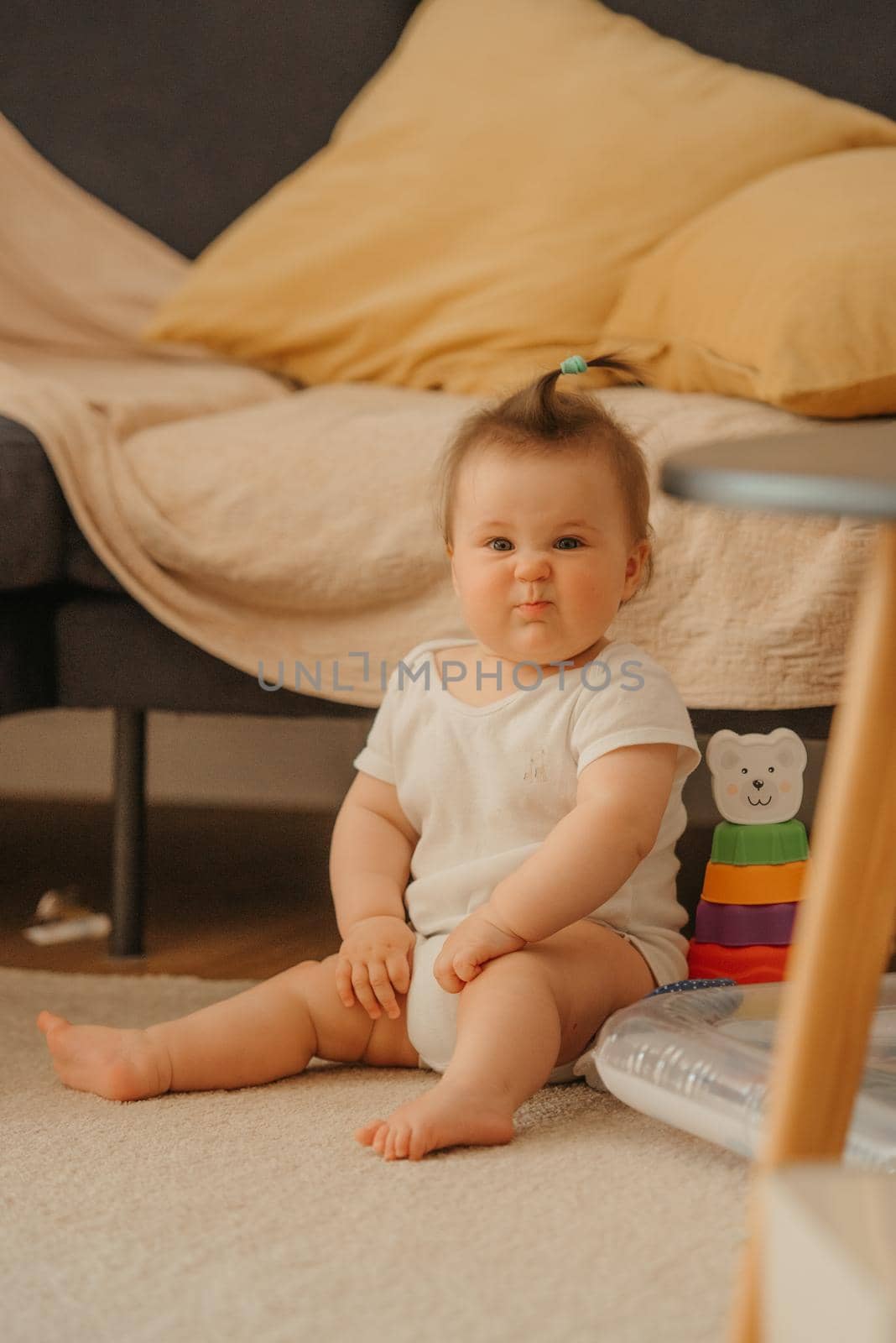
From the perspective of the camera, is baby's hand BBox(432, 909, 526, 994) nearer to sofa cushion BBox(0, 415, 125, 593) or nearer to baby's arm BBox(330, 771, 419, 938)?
baby's arm BBox(330, 771, 419, 938)

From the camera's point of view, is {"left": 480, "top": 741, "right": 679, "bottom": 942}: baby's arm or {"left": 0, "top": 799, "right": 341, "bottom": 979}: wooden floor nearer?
{"left": 480, "top": 741, "right": 679, "bottom": 942}: baby's arm

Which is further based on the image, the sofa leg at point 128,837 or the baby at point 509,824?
the sofa leg at point 128,837

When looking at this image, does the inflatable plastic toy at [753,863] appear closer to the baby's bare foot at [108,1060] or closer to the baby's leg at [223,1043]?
the baby's leg at [223,1043]

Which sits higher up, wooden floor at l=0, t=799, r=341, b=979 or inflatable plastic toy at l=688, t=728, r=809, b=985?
inflatable plastic toy at l=688, t=728, r=809, b=985

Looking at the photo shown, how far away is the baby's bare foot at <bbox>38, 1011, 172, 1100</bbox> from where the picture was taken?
3.36 feet

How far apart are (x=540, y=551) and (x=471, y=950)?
0.91ft

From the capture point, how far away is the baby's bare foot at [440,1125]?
91cm

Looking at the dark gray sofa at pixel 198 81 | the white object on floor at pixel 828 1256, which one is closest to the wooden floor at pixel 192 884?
the dark gray sofa at pixel 198 81

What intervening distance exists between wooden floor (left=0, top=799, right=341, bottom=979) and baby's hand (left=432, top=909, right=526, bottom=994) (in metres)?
0.38

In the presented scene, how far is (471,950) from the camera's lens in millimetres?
1008

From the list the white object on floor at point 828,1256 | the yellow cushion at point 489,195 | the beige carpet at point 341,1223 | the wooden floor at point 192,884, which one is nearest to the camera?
the white object on floor at point 828,1256

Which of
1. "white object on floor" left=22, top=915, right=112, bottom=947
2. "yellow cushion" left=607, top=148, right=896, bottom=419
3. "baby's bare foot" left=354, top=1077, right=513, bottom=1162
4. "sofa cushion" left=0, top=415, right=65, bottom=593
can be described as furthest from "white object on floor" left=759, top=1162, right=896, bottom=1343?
"white object on floor" left=22, top=915, right=112, bottom=947

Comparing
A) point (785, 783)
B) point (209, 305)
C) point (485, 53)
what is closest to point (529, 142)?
point (485, 53)

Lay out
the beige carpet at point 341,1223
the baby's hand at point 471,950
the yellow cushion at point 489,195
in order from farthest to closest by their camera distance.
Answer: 1. the yellow cushion at point 489,195
2. the baby's hand at point 471,950
3. the beige carpet at point 341,1223
